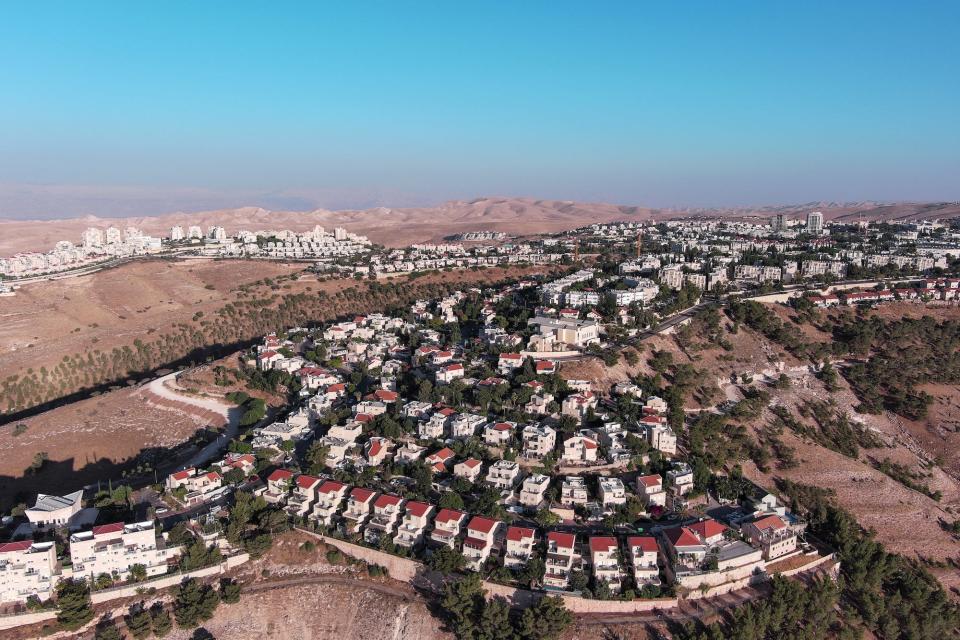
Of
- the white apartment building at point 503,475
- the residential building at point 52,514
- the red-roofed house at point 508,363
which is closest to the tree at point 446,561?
the white apartment building at point 503,475

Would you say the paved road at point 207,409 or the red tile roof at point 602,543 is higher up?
the red tile roof at point 602,543

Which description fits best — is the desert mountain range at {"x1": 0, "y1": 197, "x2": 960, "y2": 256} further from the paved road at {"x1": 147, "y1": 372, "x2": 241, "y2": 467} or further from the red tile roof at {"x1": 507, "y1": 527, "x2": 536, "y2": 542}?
the red tile roof at {"x1": 507, "y1": 527, "x2": 536, "y2": 542}

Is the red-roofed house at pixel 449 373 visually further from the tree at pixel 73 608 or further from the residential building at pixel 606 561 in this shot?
the tree at pixel 73 608

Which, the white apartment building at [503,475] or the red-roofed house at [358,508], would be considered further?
the white apartment building at [503,475]

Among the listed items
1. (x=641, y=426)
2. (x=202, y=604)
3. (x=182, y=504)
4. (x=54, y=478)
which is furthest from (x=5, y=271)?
(x=641, y=426)

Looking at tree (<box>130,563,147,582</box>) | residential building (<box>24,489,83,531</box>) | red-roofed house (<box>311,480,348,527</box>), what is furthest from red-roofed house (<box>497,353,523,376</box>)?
residential building (<box>24,489,83,531</box>)

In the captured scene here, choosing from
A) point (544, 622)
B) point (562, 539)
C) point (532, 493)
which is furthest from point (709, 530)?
point (544, 622)

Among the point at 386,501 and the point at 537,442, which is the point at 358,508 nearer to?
the point at 386,501

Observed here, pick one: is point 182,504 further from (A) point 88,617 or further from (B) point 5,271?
(B) point 5,271
